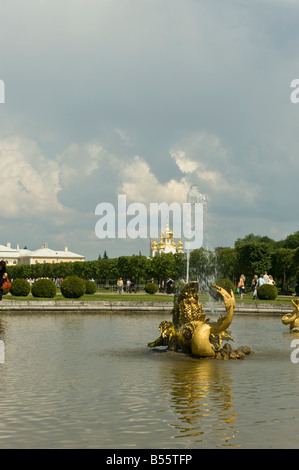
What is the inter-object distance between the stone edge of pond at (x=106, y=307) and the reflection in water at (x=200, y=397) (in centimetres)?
1228

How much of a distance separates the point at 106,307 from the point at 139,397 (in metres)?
15.4

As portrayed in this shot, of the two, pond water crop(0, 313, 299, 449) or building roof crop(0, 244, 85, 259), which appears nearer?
pond water crop(0, 313, 299, 449)

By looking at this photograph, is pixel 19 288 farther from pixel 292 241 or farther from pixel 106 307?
pixel 292 241

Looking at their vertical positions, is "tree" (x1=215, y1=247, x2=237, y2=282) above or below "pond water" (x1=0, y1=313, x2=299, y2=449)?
above

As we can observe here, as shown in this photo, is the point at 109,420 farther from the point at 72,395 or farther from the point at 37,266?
the point at 37,266

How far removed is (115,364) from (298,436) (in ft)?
15.4

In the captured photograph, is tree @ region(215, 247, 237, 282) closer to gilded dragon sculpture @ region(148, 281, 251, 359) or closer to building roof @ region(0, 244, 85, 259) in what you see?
gilded dragon sculpture @ region(148, 281, 251, 359)

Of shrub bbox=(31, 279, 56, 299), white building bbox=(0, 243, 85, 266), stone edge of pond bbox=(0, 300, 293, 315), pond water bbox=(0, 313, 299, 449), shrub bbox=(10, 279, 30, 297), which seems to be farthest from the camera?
white building bbox=(0, 243, 85, 266)

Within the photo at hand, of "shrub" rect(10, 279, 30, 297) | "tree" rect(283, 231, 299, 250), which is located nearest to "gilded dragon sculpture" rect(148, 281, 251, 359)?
"shrub" rect(10, 279, 30, 297)

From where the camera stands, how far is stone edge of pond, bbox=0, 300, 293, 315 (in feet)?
71.1

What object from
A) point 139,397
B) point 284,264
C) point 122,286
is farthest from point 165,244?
point 139,397

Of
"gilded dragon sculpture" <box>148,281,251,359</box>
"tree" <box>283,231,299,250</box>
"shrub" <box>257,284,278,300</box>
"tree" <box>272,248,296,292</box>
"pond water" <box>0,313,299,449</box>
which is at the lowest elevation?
"pond water" <box>0,313,299,449</box>

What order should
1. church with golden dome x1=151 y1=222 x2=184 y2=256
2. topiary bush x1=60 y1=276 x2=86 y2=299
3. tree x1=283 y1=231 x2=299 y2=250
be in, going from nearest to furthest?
topiary bush x1=60 y1=276 x2=86 y2=299 < tree x1=283 y1=231 x2=299 y2=250 < church with golden dome x1=151 y1=222 x2=184 y2=256

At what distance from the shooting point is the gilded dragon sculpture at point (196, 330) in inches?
413
